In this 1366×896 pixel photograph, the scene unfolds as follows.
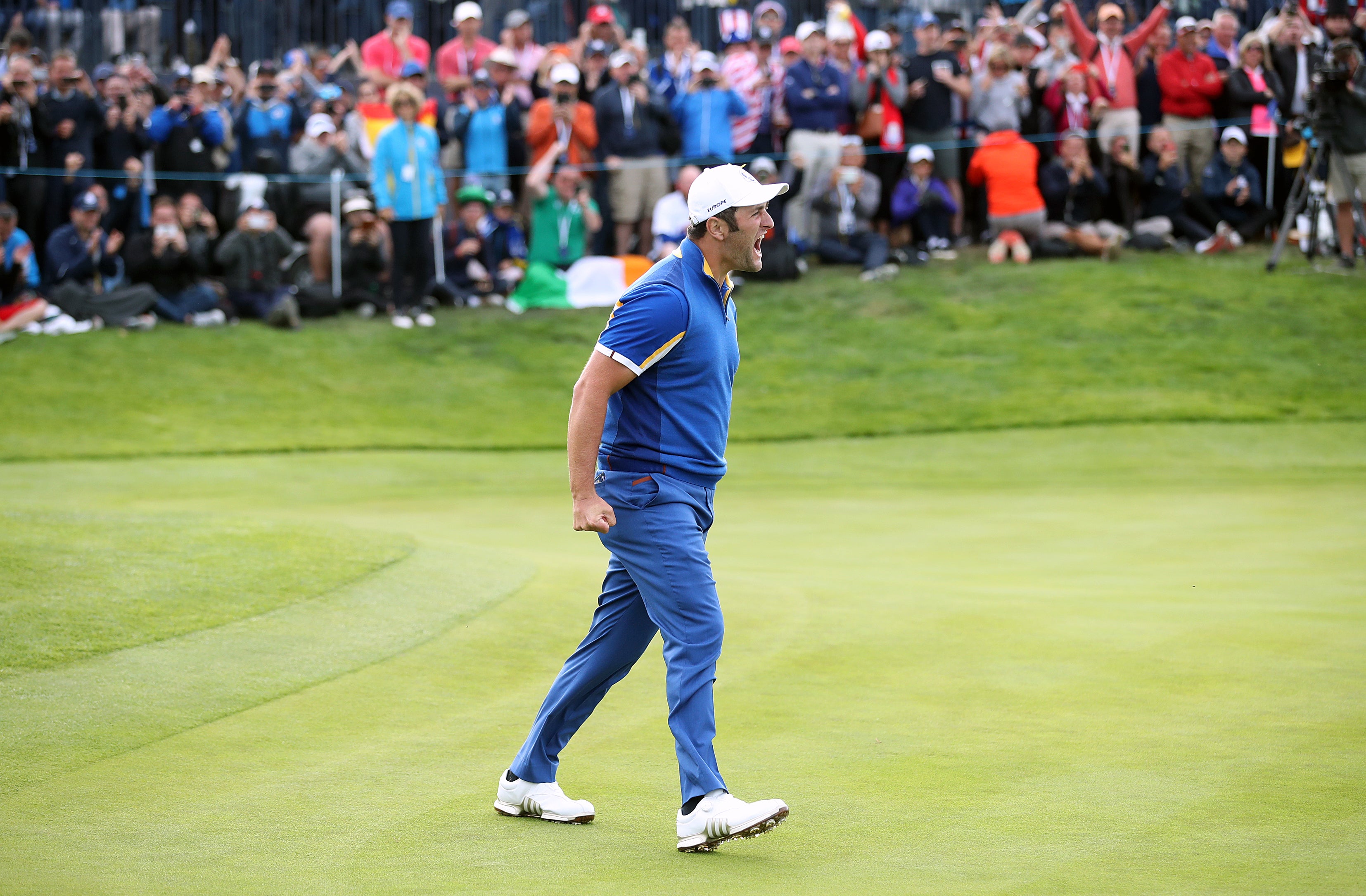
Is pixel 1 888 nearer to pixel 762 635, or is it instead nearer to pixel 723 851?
pixel 723 851

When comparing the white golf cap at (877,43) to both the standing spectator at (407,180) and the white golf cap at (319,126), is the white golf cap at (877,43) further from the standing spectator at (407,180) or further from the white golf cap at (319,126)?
the white golf cap at (319,126)

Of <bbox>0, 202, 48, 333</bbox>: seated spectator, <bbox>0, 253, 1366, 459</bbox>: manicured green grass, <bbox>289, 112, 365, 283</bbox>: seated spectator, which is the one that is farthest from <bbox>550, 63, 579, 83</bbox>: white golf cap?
<bbox>0, 202, 48, 333</bbox>: seated spectator

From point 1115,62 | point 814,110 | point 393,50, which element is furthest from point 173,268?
point 1115,62

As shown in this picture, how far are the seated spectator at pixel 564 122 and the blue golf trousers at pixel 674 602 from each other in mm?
16513

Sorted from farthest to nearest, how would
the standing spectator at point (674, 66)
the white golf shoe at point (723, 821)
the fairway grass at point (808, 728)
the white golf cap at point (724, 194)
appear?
the standing spectator at point (674, 66) → the white golf cap at point (724, 194) → the white golf shoe at point (723, 821) → the fairway grass at point (808, 728)

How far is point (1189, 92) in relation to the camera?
72.4 feet

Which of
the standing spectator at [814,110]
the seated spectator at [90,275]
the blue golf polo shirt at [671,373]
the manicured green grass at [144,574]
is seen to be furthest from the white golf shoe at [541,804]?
the standing spectator at [814,110]

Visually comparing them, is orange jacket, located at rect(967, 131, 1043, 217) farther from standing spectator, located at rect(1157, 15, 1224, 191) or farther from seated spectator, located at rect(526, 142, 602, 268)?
seated spectator, located at rect(526, 142, 602, 268)

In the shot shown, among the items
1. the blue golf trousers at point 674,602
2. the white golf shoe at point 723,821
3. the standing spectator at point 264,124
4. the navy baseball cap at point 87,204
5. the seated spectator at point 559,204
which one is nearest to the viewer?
the white golf shoe at point 723,821

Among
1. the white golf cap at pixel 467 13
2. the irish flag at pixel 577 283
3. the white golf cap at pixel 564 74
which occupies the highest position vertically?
the white golf cap at pixel 467 13

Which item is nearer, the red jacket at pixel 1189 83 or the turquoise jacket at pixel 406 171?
the turquoise jacket at pixel 406 171

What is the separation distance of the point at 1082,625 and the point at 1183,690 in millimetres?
1446

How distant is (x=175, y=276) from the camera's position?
20422mm

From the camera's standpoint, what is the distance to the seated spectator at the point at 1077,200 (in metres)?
22.0
